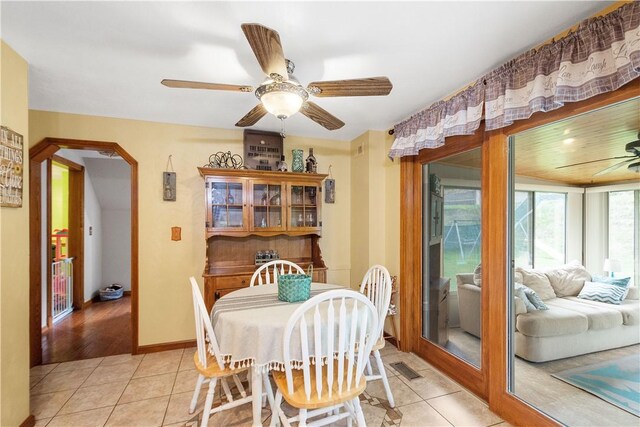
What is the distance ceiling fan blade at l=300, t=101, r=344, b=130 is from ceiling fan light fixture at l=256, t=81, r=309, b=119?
0.17 m

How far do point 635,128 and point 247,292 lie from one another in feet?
8.66

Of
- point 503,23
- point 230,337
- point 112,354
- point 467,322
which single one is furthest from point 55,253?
point 503,23

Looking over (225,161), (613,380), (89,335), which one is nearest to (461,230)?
(613,380)

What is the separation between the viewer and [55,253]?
4.24m

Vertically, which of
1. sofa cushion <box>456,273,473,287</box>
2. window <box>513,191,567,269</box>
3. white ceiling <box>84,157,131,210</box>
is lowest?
sofa cushion <box>456,273,473,287</box>

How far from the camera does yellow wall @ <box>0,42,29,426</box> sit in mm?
1693

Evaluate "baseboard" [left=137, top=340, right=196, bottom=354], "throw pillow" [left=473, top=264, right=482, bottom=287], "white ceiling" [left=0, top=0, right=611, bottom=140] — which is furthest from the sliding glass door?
"baseboard" [left=137, top=340, right=196, bottom=354]

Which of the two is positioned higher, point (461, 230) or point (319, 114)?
point (319, 114)

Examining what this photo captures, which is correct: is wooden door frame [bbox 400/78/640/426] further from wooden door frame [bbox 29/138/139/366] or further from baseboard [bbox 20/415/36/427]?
wooden door frame [bbox 29/138/139/366]

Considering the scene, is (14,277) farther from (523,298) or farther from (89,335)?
(523,298)

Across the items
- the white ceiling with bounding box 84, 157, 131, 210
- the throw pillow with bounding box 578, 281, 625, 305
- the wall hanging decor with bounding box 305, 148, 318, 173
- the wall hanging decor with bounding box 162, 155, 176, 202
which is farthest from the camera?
the white ceiling with bounding box 84, 157, 131, 210

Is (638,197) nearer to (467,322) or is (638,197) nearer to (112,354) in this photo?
(467,322)

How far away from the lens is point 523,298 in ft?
6.71

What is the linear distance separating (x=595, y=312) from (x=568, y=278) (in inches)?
10.2
